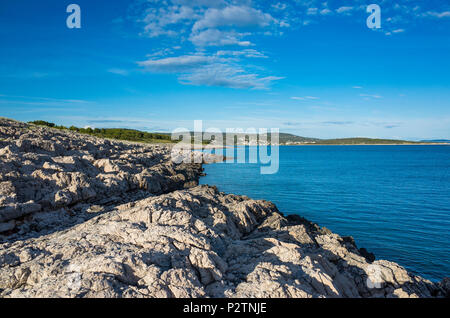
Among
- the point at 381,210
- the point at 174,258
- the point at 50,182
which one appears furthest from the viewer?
the point at 381,210

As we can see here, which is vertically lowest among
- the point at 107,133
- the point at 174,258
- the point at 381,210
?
the point at 381,210

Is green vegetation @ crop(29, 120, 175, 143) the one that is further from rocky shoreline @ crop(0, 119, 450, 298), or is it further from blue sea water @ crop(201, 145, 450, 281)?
rocky shoreline @ crop(0, 119, 450, 298)

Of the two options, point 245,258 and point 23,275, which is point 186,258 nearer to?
point 245,258

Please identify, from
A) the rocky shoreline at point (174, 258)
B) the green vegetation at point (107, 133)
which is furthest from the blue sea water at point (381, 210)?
the green vegetation at point (107, 133)

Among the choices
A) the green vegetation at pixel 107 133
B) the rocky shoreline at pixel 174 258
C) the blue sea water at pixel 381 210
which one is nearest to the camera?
the rocky shoreline at pixel 174 258

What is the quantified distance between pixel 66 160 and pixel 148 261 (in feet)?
74.1

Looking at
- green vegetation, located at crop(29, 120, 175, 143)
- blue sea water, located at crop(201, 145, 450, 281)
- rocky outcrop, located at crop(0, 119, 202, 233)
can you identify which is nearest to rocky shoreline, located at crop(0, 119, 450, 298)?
rocky outcrop, located at crop(0, 119, 202, 233)

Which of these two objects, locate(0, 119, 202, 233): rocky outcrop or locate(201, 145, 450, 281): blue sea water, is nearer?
locate(0, 119, 202, 233): rocky outcrop

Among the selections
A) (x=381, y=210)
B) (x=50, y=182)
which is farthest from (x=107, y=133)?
(x=381, y=210)

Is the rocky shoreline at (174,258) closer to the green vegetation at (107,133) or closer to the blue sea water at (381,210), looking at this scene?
the blue sea water at (381,210)

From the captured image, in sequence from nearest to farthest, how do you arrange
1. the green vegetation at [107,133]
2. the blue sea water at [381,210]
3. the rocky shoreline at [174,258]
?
the rocky shoreline at [174,258] < the blue sea water at [381,210] < the green vegetation at [107,133]

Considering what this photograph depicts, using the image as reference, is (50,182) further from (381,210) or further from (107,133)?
(107,133)

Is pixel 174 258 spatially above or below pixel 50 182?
below

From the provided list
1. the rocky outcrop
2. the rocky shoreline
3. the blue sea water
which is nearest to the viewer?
the rocky shoreline
